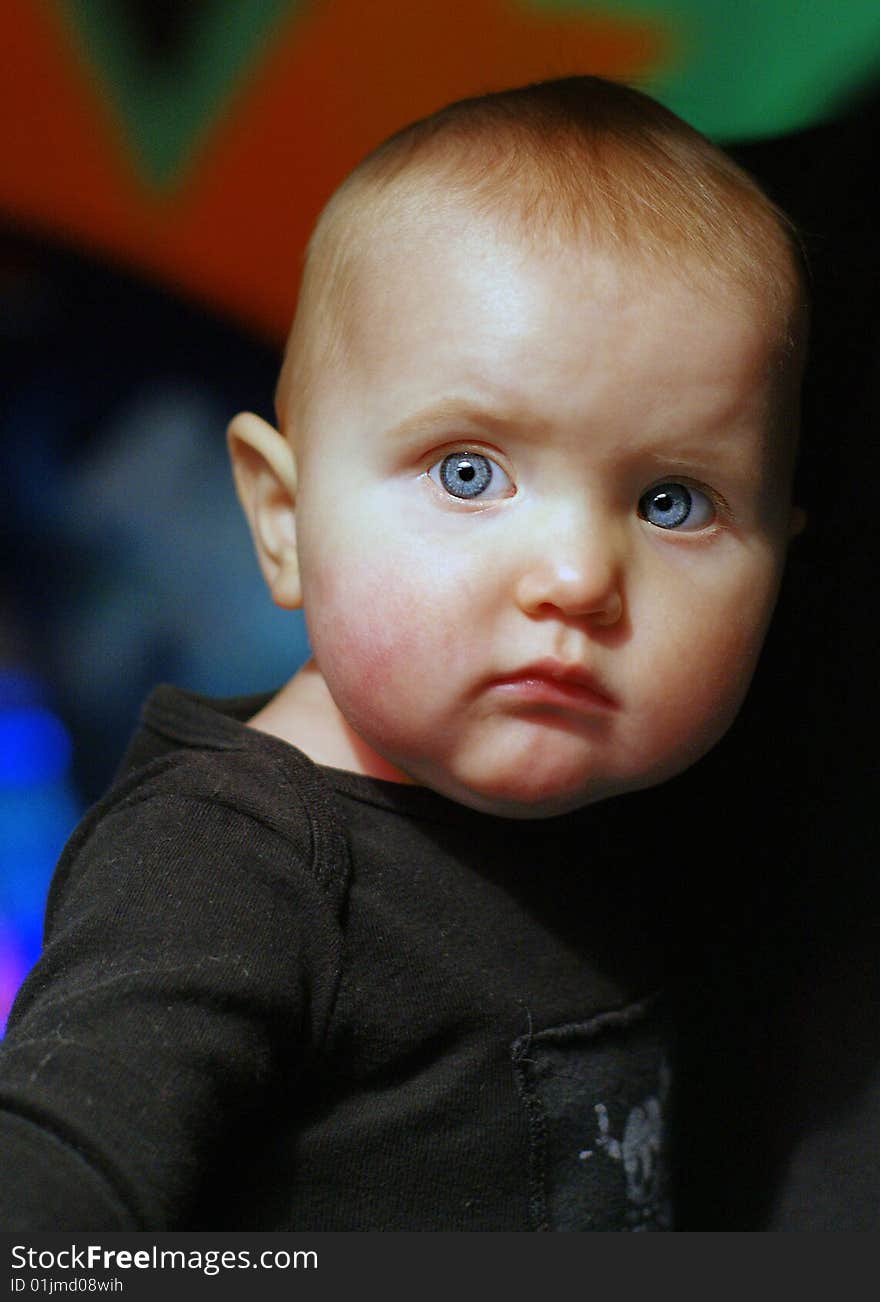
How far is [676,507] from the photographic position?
0.85 meters

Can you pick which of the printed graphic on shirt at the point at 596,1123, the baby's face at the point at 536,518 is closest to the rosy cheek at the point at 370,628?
the baby's face at the point at 536,518

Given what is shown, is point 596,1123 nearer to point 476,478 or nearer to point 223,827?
point 223,827

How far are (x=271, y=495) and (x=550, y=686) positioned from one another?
0.29m

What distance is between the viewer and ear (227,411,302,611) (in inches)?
37.3

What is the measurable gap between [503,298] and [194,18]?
523 millimetres

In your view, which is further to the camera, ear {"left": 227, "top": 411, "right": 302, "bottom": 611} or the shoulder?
ear {"left": 227, "top": 411, "right": 302, "bottom": 611}

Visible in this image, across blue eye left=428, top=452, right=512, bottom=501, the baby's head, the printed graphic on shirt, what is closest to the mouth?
the baby's head

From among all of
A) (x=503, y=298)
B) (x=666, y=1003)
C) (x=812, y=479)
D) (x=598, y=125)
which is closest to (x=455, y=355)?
(x=503, y=298)

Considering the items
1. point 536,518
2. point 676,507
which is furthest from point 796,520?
point 536,518

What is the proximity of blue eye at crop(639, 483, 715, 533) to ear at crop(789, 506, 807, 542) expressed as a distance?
13cm

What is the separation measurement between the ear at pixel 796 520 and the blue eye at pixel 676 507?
0.13 m

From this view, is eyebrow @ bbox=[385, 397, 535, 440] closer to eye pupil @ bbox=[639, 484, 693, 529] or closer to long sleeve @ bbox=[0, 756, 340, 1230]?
eye pupil @ bbox=[639, 484, 693, 529]

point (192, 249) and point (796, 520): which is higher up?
point (192, 249)

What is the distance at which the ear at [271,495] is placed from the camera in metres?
0.95
